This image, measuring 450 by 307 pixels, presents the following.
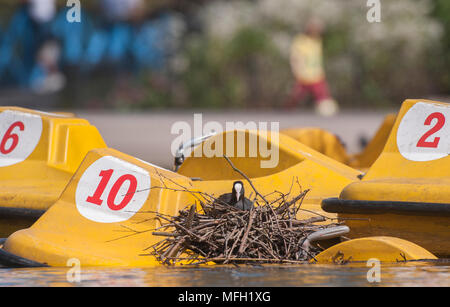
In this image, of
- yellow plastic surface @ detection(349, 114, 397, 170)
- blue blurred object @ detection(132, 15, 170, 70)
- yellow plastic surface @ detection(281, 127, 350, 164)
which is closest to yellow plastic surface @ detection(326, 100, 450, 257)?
yellow plastic surface @ detection(281, 127, 350, 164)

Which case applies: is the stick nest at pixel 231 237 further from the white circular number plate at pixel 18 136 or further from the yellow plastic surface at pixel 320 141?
the yellow plastic surface at pixel 320 141

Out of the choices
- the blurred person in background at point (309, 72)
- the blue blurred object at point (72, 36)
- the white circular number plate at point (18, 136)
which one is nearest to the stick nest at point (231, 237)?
the white circular number plate at point (18, 136)

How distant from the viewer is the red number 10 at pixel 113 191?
7.23 metres

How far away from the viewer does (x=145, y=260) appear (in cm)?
681

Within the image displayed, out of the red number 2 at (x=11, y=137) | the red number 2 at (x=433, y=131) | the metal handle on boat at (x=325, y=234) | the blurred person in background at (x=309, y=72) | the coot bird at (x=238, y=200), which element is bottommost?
the metal handle on boat at (x=325, y=234)

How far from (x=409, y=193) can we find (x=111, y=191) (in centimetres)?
225

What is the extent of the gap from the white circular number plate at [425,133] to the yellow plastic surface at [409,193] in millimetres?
10

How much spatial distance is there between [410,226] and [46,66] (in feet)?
74.8

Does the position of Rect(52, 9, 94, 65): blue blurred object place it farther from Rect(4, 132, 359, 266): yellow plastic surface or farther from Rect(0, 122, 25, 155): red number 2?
Rect(4, 132, 359, 266): yellow plastic surface

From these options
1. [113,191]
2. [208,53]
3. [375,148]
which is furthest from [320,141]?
[208,53]

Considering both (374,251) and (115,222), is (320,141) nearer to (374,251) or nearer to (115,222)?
(374,251)

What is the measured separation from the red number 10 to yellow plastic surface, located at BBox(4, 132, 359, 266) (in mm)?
38
